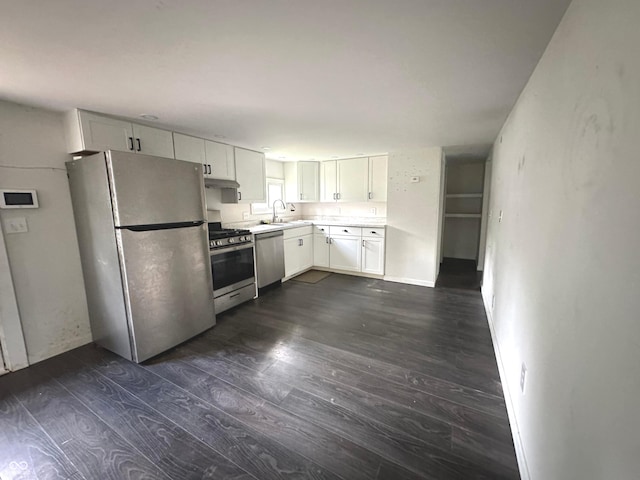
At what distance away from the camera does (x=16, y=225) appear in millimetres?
2189

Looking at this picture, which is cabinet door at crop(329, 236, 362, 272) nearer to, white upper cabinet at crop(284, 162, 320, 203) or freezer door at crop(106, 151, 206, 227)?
white upper cabinet at crop(284, 162, 320, 203)

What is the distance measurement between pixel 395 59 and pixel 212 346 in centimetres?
266

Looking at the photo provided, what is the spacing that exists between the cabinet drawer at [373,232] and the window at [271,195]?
184 cm

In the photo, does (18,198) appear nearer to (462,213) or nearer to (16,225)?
(16,225)

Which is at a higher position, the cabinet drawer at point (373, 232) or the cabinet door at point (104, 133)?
the cabinet door at point (104, 133)

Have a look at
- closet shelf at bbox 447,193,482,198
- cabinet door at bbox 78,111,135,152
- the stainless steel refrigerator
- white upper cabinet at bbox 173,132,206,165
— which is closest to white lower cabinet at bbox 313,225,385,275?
closet shelf at bbox 447,193,482,198

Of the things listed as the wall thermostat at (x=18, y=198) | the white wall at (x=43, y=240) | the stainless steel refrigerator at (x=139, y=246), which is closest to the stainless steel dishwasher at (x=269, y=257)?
the stainless steel refrigerator at (x=139, y=246)

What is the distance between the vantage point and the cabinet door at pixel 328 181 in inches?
196

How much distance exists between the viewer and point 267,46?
1366 millimetres

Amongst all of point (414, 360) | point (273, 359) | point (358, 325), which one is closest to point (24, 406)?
point (273, 359)

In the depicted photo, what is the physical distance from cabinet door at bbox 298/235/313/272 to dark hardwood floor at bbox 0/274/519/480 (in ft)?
6.55

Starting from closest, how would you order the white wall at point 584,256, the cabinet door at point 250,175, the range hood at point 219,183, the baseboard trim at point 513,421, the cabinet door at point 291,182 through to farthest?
the white wall at point 584,256, the baseboard trim at point 513,421, the range hood at point 219,183, the cabinet door at point 250,175, the cabinet door at point 291,182

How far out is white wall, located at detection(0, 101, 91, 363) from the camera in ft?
7.12

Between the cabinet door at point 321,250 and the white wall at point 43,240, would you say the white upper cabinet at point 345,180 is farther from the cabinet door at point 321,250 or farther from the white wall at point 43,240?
the white wall at point 43,240
